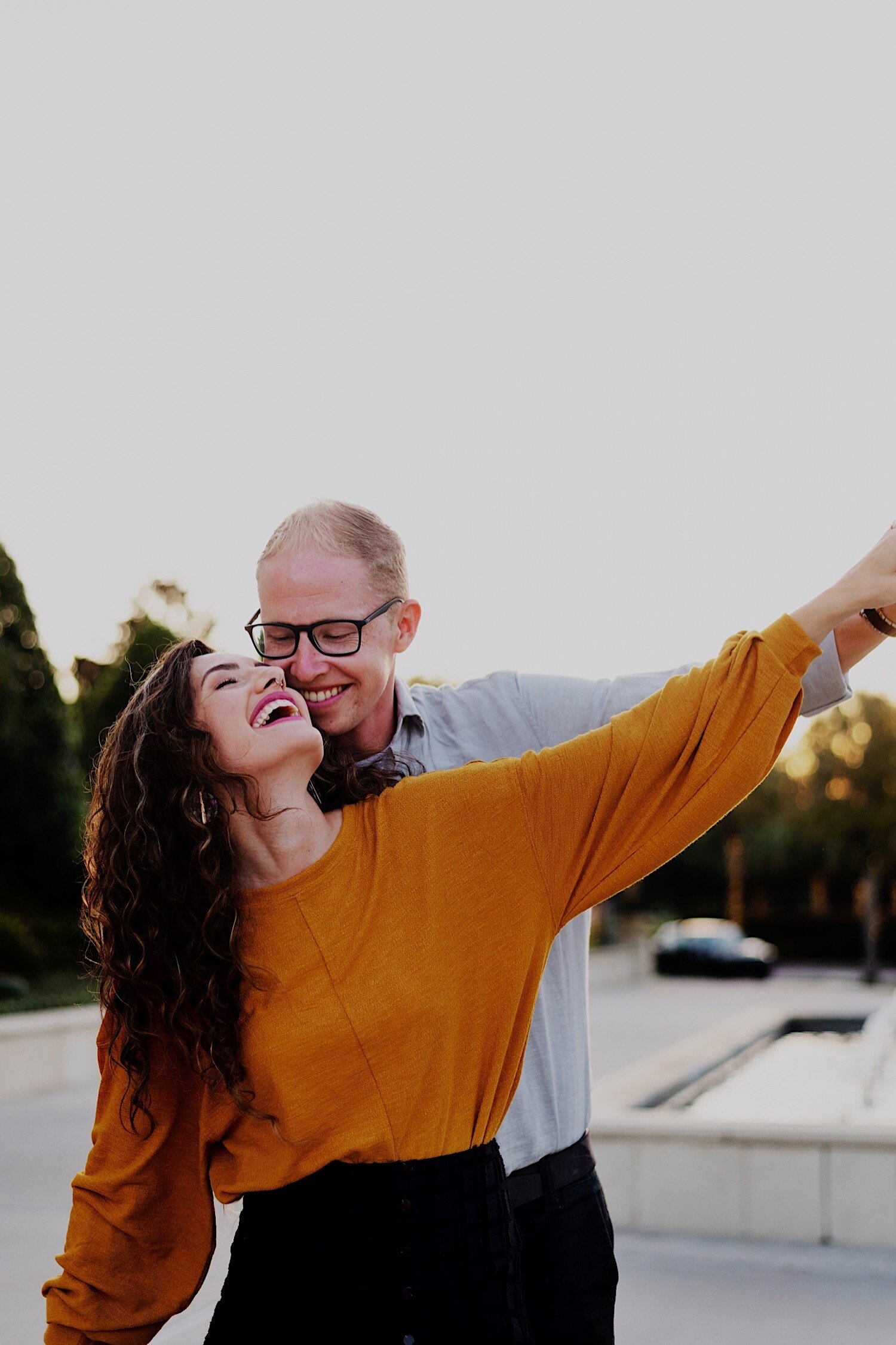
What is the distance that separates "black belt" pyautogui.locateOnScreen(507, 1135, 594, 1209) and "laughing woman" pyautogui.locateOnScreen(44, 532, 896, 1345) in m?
0.33

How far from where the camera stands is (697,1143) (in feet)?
18.7

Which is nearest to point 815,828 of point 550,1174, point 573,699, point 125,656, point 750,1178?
point 125,656

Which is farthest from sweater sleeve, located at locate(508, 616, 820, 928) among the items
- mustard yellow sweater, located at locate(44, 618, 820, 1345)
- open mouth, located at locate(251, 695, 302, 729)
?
open mouth, located at locate(251, 695, 302, 729)

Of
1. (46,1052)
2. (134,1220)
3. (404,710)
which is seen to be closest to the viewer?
(134,1220)

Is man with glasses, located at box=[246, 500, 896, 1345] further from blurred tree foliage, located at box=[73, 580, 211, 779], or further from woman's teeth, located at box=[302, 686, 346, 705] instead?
blurred tree foliage, located at box=[73, 580, 211, 779]

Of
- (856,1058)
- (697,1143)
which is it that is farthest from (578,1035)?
(856,1058)

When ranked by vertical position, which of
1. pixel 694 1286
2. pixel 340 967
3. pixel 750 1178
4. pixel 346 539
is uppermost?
pixel 346 539

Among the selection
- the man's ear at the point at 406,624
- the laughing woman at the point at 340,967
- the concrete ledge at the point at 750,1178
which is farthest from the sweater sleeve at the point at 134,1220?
the concrete ledge at the point at 750,1178

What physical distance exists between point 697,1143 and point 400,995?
14.1ft

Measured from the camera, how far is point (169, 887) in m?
1.99

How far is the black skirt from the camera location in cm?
184

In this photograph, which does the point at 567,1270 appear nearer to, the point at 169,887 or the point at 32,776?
the point at 169,887

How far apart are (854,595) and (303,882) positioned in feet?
3.03

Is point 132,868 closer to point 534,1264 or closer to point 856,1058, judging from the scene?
point 534,1264
